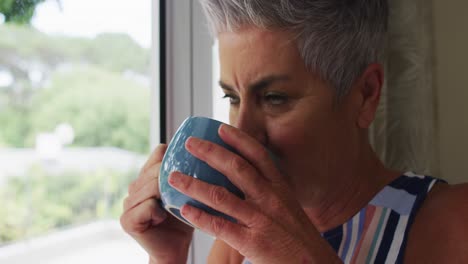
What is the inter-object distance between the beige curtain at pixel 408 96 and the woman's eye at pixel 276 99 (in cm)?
66

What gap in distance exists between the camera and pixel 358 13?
0.79 metres

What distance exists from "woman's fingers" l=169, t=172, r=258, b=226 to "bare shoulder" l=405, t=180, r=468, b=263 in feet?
1.19


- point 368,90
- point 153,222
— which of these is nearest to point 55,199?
point 153,222

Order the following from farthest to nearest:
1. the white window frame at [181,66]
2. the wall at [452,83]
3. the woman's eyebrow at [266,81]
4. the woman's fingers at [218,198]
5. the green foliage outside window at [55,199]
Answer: the wall at [452,83] < the white window frame at [181,66] < the green foliage outside window at [55,199] < the woman's eyebrow at [266,81] < the woman's fingers at [218,198]

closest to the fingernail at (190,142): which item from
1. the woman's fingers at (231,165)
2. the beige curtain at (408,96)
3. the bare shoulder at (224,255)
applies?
the woman's fingers at (231,165)

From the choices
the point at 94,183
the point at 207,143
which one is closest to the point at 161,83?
the point at 94,183

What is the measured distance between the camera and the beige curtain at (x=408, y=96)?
1.33 m

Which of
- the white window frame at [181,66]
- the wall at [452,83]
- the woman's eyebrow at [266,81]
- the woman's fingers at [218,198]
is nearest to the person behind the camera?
the woman's fingers at [218,198]

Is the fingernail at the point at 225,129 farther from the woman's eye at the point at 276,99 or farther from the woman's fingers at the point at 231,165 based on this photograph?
the woman's eye at the point at 276,99

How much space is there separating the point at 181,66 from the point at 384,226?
78 centimetres

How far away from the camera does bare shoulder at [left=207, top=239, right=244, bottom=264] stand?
1019mm

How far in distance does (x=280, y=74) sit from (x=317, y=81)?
0.07m

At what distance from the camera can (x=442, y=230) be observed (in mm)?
760

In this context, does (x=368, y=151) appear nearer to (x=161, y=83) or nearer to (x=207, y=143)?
(x=207, y=143)
